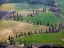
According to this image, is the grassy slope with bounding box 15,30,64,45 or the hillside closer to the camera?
the grassy slope with bounding box 15,30,64,45

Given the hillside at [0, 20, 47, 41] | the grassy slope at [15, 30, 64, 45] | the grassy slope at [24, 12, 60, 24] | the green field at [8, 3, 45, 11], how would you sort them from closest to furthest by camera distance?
the grassy slope at [15, 30, 64, 45] < the hillside at [0, 20, 47, 41] < the grassy slope at [24, 12, 60, 24] < the green field at [8, 3, 45, 11]

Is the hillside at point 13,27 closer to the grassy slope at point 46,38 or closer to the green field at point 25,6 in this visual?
the grassy slope at point 46,38

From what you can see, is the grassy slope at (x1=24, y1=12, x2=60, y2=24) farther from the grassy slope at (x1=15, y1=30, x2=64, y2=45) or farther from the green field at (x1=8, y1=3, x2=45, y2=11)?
the grassy slope at (x1=15, y1=30, x2=64, y2=45)

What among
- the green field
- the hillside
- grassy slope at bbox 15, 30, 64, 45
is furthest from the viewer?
the green field

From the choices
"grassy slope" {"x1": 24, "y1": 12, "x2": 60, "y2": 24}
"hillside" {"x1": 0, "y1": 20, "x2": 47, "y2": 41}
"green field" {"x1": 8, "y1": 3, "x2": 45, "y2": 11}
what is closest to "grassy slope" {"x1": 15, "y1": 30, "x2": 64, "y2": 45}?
→ "hillside" {"x1": 0, "y1": 20, "x2": 47, "y2": 41}

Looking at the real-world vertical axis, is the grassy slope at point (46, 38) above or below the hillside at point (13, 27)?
below

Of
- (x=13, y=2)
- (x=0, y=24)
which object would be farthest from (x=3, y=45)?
(x=13, y=2)

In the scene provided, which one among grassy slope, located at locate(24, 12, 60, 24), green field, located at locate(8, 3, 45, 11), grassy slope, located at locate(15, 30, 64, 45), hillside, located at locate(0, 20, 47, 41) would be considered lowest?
grassy slope, located at locate(15, 30, 64, 45)

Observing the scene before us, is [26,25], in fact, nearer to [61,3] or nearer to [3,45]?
[3,45]

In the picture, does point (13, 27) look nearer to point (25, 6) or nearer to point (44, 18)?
point (25, 6)

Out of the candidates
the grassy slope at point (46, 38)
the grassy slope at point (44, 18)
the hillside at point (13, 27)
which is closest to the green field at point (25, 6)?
the grassy slope at point (44, 18)

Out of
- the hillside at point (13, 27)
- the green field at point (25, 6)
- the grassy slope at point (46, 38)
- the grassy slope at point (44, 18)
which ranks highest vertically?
the green field at point (25, 6)
